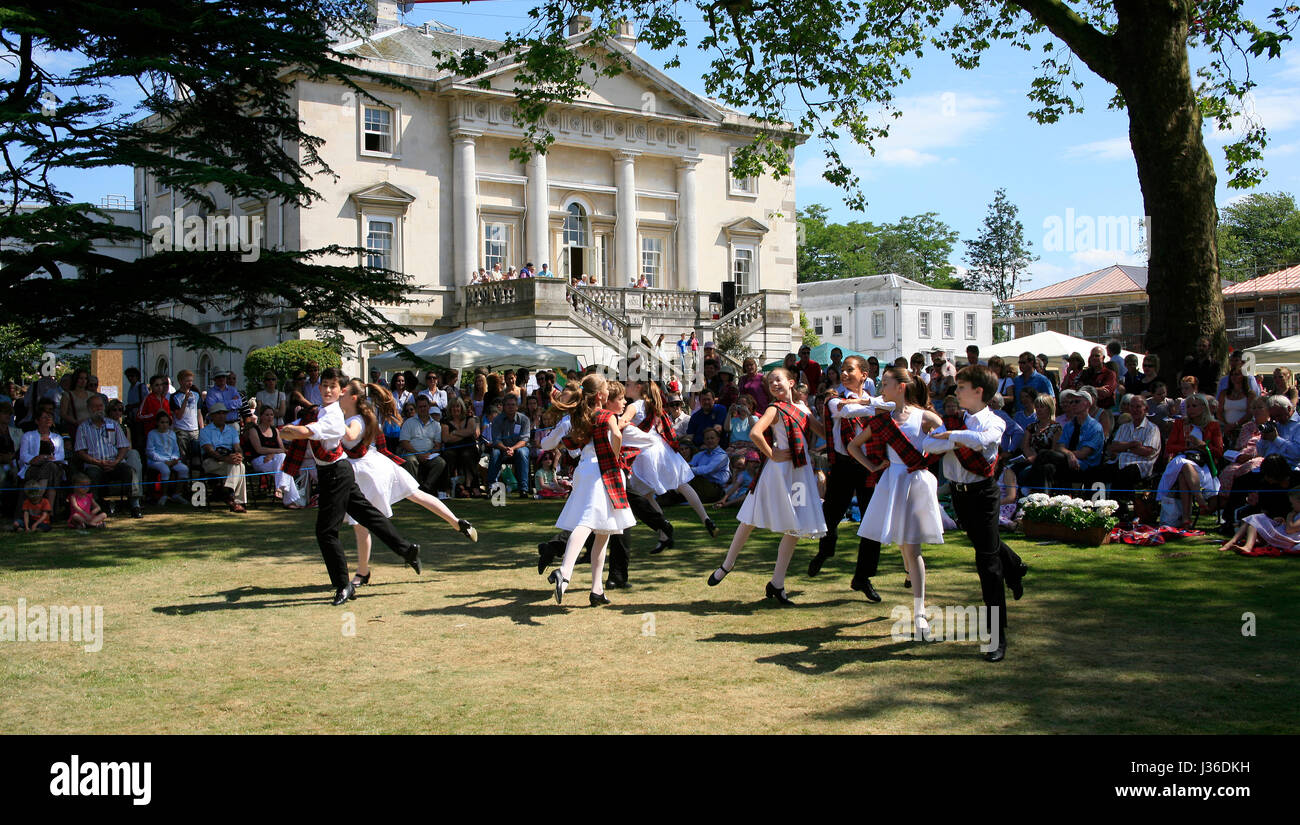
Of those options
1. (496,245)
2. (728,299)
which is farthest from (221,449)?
(496,245)

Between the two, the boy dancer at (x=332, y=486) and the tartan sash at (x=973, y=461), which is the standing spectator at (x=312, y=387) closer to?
the boy dancer at (x=332, y=486)

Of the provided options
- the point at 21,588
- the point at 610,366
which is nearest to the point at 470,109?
the point at 610,366

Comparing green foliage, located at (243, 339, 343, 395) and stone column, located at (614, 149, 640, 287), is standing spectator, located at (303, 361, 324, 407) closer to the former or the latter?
green foliage, located at (243, 339, 343, 395)

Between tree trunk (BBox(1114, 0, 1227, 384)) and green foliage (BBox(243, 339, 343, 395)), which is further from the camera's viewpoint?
green foliage (BBox(243, 339, 343, 395))

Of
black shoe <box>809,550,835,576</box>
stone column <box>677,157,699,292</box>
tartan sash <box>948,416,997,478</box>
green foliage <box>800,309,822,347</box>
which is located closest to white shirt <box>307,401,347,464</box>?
black shoe <box>809,550,835,576</box>

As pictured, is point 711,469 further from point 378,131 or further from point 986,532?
point 378,131

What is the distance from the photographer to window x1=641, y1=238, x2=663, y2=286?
46.7 metres

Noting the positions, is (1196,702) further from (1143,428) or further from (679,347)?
(679,347)

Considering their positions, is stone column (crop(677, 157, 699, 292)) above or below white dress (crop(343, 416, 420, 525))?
above

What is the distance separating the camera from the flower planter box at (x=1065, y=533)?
1290 cm

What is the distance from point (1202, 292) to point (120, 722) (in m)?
15.3

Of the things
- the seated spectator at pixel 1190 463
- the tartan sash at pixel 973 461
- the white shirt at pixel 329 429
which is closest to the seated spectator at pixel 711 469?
the seated spectator at pixel 1190 463

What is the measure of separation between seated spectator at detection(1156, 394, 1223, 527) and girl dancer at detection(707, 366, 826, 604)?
20.0 ft

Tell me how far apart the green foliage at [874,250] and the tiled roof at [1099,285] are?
606 inches
